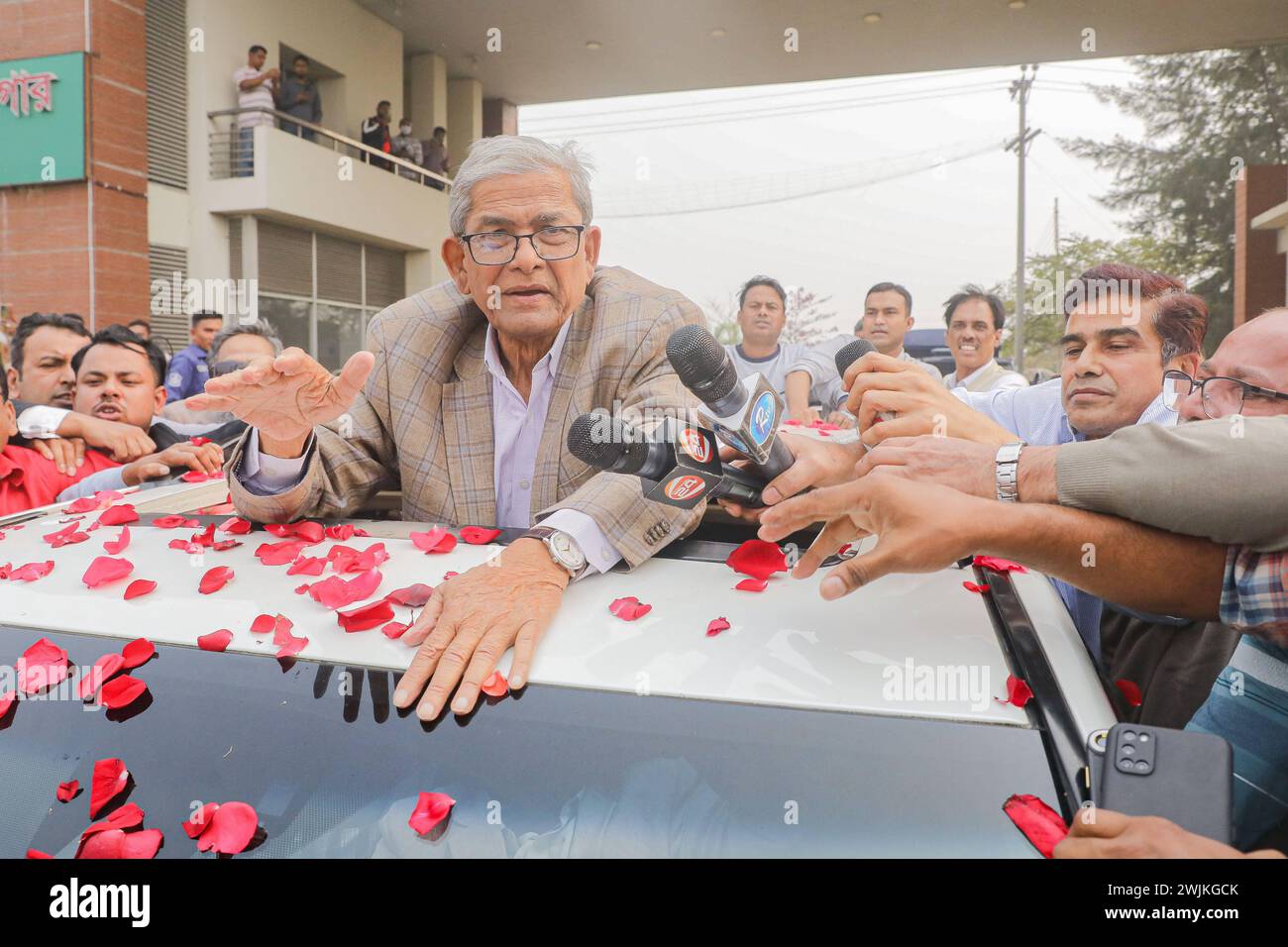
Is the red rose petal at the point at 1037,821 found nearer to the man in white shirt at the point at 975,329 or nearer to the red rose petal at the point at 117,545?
the red rose petal at the point at 117,545

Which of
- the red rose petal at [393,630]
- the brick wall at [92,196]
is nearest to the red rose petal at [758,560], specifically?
the red rose petal at [393,630]

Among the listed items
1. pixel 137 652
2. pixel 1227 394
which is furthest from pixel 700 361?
pixel 1227 394

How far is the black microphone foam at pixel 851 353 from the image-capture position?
5.44 ft

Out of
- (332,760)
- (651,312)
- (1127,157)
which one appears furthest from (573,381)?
(1127,157)

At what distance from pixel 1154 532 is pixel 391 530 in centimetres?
138

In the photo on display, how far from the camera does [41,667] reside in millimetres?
1177

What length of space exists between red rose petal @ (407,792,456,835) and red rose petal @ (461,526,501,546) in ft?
2.37

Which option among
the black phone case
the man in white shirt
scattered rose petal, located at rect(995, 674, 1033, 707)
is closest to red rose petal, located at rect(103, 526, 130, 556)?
scattered rose petal, located at rect(995, 674, 1033, 707)

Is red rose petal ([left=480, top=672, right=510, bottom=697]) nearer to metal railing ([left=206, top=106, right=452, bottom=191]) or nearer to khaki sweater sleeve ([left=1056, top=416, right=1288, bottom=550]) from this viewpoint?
khaki sweater sleeve ([left=1056, top=416, right=1288, bottom=550])

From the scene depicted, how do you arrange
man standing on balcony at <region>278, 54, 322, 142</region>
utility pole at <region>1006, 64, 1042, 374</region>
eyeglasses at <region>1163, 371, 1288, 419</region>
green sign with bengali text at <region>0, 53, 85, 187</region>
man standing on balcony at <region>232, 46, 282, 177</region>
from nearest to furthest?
eyeglasses at <region>1163, 371, 1288, 419</region>, green sign with bengali text at <region>0, 53, 85, 187</region>, man standing on balcony at <region>232, 46, 282, 177</region>, man standing on balcony at <region>278, 54, 322, 142</region>, utility pole at <region>1006, 64, 1042, 374</region>

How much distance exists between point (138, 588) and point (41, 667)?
8.4 inches

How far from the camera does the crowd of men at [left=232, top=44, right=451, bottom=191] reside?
10859 mm

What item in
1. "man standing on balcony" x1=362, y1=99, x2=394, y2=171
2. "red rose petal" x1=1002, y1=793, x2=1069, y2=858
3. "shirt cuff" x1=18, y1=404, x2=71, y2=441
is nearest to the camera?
"red rose petal" x1=1002, y1=793, x2=1069, y2=858

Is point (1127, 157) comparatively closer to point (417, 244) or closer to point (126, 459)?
point (417, 244)
